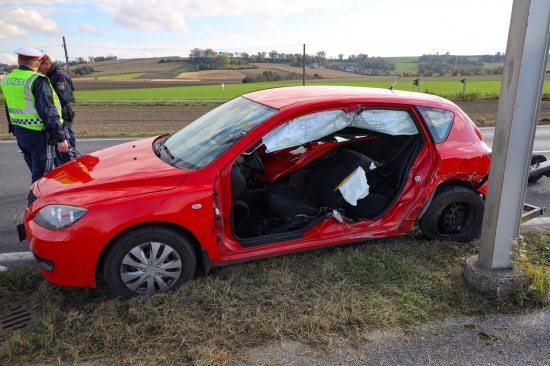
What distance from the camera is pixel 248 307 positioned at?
3.01 m

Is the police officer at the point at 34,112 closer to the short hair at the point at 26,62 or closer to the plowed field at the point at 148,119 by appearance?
the short hair at the point at 26,62

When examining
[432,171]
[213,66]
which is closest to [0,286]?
[432,171]

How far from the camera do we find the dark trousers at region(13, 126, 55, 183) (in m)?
4.89

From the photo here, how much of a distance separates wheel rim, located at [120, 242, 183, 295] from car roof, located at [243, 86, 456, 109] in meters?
1.53

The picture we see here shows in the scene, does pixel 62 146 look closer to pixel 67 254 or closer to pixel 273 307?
pixel 67 254

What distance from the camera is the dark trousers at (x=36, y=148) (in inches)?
192

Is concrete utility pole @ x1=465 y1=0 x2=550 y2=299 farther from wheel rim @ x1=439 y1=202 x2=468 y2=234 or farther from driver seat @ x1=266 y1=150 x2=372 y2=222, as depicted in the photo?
driver seat @ x1=266 y1=150 x2=372 y2=222

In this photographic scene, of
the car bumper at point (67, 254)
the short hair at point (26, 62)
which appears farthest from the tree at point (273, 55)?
the car bumper at point (67, 254)

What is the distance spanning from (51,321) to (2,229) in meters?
2.32

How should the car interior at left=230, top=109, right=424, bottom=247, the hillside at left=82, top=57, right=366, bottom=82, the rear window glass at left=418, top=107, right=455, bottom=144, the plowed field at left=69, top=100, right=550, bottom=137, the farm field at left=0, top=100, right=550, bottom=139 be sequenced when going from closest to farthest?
the car interior at left=230, top=109, right=424, bottom=247 → the rear window glass at left=418, top=107, right=455, bottom=144 → the farm field at left=0, top=100, right=550, bottom=139 → the plowed field at left=69, top=100, right=550, bottom=137 → the hillside at left=82, top=57, right=366, bottom=82

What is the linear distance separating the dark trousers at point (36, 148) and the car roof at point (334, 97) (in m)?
2.47

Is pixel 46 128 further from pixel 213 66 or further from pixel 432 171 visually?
pixel 213 66

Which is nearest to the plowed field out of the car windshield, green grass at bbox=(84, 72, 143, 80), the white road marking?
the white road marking

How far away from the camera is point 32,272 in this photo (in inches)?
137
